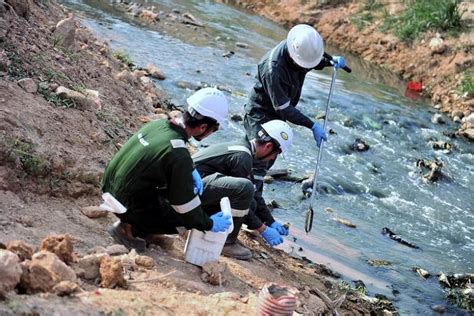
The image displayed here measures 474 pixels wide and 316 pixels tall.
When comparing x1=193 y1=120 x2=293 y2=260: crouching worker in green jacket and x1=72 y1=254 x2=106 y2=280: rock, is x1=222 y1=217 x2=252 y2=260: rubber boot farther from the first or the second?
x1=72 y1=254 x2=106 y2=280: rock

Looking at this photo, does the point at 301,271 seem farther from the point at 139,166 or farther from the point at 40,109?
the point at 40,109

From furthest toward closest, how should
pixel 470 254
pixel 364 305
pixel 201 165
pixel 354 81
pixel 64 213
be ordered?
pixel 354 81 → pixel 470 254 → pixel 364 305 → pixel 201 165 → pixel 64 213

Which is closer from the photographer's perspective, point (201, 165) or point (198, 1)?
point (201, 165)

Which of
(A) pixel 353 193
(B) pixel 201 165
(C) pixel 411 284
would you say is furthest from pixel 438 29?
(B) pixel 201 165

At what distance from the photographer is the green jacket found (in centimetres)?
403

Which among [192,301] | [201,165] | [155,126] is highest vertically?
[155,126]

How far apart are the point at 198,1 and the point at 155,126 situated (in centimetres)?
1516

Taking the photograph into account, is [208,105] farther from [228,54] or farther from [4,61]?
[228,54]

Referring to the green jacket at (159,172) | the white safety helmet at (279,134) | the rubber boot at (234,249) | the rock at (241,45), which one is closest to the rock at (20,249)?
the green jacket at (159,172)

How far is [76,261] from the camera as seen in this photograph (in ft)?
12.0

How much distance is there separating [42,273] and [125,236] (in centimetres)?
119

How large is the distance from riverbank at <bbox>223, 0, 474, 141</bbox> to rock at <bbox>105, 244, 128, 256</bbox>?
857 cm

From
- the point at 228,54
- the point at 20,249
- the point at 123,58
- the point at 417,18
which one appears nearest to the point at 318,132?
the point at 20,249

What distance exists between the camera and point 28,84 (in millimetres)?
5383
